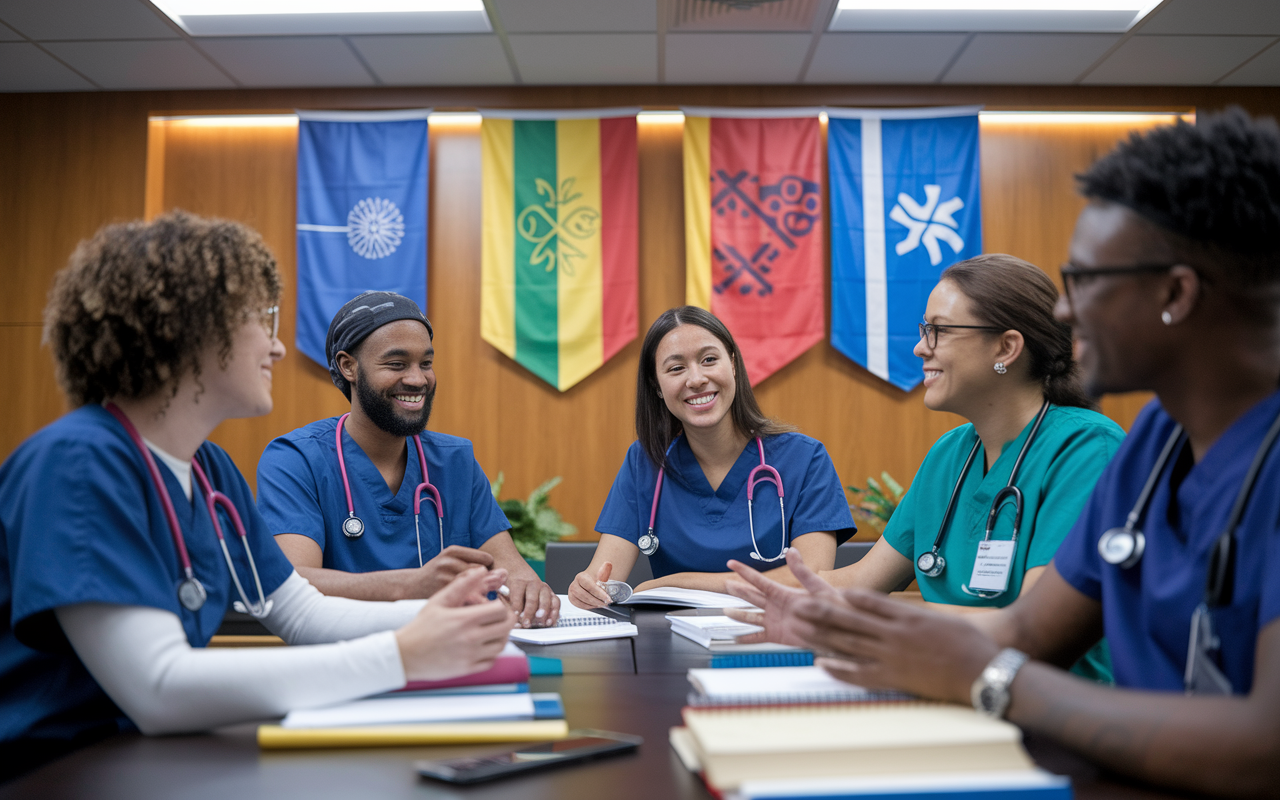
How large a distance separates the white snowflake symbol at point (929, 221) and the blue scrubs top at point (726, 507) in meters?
2.96

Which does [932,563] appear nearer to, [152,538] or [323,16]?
[152,538]

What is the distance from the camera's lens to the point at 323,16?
4.50 meters

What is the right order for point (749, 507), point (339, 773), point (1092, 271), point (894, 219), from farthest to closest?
1. point (894, 219)
2. point (749, 507)
3. point (1092, 271)
4. point (339, 773)

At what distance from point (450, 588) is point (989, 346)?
1.42 meters

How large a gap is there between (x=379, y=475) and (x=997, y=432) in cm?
162

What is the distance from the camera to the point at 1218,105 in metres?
5.30

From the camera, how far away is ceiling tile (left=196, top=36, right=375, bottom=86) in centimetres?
473

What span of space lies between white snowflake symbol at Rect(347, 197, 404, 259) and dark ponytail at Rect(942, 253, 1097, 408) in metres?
4.04

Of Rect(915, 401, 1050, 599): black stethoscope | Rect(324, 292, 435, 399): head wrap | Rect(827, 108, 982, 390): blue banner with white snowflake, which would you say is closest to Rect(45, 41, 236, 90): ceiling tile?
Rect(324, 292, 435, 399): head wrap

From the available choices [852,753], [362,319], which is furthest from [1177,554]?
[362,319]

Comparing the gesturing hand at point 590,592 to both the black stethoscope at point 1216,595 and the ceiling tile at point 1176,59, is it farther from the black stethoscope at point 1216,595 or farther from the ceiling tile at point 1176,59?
the ceiling tile at point 1176,59

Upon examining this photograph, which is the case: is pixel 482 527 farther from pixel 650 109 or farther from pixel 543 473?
pixel 650 109

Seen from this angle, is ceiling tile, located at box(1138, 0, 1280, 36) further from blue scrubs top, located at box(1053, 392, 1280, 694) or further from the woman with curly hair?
the woman with curly hair

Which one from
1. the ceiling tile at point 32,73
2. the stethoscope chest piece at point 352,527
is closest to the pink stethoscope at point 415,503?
the stethoscope chest piece at point 352,527
